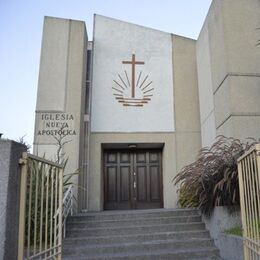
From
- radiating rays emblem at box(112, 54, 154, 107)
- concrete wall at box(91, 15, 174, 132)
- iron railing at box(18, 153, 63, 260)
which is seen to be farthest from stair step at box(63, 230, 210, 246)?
radiating rays emblem at box(112, 54, 154, 107)

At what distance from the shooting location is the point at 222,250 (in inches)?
203

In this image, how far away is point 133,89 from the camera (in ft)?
29.6

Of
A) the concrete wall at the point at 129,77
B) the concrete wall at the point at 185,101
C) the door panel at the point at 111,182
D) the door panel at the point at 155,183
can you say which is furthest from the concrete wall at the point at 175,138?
the door panel at the point at 111,182

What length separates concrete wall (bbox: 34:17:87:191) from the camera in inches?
308

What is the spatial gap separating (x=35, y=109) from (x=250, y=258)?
6055 mm

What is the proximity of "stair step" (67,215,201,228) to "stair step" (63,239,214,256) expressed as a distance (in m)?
0.64

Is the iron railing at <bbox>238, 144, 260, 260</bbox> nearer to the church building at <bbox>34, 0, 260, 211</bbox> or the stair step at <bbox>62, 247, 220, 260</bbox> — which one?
the stair step at <bbox>62, 247, 220, 260</bbox>

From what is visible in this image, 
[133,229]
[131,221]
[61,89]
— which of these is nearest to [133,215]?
[131,221]

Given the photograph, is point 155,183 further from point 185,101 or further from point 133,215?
point 133,215

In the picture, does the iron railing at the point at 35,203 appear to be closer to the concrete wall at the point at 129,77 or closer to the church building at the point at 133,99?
the church building at the point at 133,99

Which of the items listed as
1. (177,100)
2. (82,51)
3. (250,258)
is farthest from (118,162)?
(250,258)

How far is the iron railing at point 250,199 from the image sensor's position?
3314 mm

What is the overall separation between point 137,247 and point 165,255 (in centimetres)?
52

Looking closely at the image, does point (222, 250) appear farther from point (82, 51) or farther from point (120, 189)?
point (82, 51)
